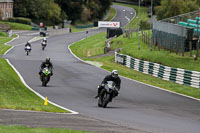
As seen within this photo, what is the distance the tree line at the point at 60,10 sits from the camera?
5098 inches

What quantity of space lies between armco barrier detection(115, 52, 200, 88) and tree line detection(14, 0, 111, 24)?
83.8 metres

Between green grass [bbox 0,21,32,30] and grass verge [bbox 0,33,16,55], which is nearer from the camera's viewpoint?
grass verge [bbox 0,33,16,55]

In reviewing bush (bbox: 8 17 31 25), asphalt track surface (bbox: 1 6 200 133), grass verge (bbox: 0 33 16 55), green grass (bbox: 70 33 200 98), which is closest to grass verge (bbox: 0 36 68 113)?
asphalt track surface (bbox: 1 6 200 133)

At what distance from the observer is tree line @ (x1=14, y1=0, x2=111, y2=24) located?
130m

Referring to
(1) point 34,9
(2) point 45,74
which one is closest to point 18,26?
(1) point 34,9

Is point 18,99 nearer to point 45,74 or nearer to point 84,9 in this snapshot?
point 45,74

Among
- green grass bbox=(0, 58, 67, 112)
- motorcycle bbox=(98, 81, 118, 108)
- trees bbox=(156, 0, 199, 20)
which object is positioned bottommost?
green grass bbox=(0, 58, 67, 112)

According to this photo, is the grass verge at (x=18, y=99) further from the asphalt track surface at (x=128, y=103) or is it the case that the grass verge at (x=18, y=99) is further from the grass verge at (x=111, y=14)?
the grass verge at (x=111, y=14)

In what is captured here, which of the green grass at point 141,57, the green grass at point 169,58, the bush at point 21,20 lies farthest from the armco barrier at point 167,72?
the bush at point 21,20

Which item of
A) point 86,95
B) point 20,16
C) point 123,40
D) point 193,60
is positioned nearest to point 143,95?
point 86,95

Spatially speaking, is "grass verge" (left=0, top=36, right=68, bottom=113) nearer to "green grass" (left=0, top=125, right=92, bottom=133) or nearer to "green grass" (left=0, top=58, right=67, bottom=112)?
"green grass" (left=0, top=58, right=67, bottom=112)

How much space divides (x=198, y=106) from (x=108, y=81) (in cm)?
531

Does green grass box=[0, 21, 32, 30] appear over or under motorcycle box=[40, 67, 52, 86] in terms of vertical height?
under

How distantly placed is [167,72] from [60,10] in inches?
4028
